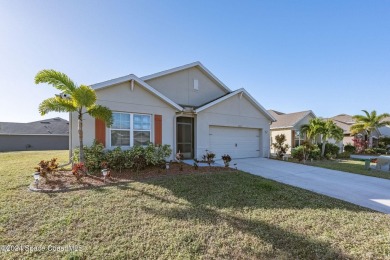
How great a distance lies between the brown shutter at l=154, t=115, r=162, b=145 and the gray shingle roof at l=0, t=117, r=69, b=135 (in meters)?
26.2

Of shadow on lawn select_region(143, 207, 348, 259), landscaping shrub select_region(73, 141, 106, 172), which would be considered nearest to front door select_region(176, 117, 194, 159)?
landscaping shrub select_region(73, 141, 106, 172)

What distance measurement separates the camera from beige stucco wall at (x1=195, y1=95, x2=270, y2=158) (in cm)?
1291

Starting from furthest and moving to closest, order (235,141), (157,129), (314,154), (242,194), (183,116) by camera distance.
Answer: (314,154)
(235,141)
(183,116)
(157,129)
(242,194)

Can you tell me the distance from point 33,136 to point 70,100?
26.9 m

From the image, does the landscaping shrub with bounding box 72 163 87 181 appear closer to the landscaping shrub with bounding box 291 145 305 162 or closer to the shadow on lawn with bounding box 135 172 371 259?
the shadow on lawn with bounding box 135 172 371 259

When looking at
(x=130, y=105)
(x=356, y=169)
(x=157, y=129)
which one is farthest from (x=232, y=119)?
(x=356, y=169)

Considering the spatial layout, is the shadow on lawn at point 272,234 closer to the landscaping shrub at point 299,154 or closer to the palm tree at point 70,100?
the palm tree at point 70,100

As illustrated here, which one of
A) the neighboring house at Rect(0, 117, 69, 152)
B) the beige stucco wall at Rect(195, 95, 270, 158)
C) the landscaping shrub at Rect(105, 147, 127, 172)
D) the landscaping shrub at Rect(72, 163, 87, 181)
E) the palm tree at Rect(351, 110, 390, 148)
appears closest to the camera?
the landscaping shrub at Rect(72, 163, 87, 181)

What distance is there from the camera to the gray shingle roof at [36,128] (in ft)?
89.8

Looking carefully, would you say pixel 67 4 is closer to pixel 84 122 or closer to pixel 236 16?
pixel 84 122

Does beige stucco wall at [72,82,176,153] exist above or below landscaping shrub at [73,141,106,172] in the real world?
above

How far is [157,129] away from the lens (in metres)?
11.2

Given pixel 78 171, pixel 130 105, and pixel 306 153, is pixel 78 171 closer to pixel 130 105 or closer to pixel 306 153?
pixel 130 105

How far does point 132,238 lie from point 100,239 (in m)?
0.62
